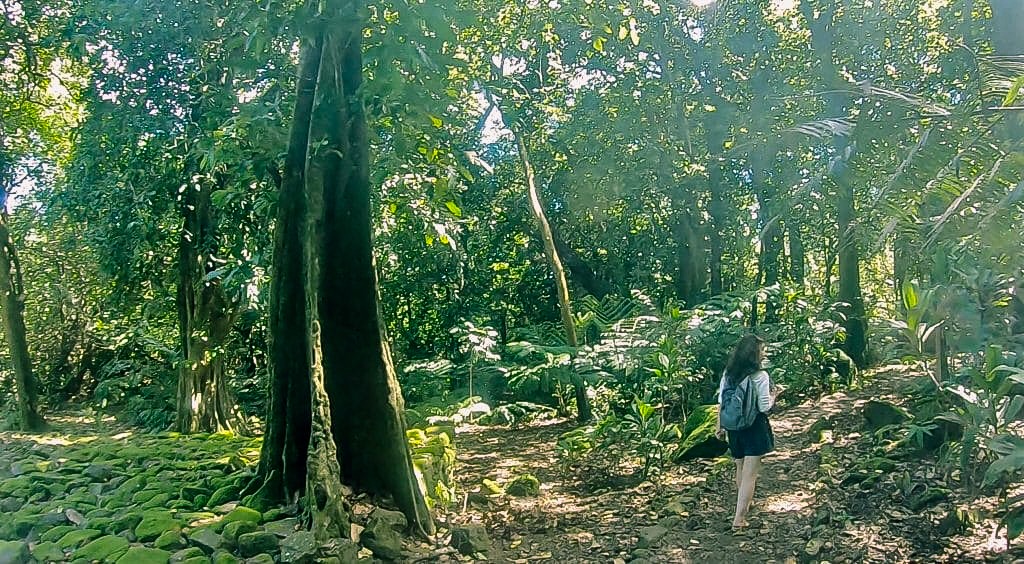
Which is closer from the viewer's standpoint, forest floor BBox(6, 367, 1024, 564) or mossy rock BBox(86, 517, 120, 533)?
forest floor BBox(6, 367, 1024, 564)

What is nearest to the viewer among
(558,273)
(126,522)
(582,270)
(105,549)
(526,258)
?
(105,549)

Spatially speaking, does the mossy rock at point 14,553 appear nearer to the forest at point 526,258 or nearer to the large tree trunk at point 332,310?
the forest at point 526,258

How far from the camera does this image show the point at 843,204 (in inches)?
440

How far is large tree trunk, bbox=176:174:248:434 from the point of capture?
10602mm

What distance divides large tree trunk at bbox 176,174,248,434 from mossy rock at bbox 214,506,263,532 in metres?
6.01

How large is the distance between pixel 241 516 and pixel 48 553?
1.14m

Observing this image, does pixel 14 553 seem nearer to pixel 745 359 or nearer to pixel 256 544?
pixel 256 544

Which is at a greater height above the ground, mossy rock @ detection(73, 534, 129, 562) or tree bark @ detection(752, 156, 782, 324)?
tree bark @ detection(752, 156, 782, 324)

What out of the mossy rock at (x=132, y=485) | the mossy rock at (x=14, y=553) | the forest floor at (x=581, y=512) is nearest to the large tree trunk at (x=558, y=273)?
the forest floor at (x=581, y=512)

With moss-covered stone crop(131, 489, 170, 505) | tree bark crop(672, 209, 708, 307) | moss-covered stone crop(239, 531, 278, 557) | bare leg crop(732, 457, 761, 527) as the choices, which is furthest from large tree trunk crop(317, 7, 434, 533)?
tree bark crop(672, 209, 708, 307)

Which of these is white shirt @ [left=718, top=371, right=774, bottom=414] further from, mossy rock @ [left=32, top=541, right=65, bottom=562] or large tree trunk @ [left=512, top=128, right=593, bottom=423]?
large tree trunk @ [left=512, top=128, right=593, bottom=423]

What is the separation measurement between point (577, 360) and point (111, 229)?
21.6 feet

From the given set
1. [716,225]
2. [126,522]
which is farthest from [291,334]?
[716,225]

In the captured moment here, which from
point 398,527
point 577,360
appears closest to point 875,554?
point 398,527
